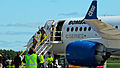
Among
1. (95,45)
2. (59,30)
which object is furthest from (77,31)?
(95,45)

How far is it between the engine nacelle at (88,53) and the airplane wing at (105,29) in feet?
2.78

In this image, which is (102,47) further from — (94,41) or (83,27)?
(83,27)

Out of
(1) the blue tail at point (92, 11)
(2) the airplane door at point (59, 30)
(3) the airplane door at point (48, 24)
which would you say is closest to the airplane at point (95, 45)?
(1) the blue tail at point (92, 11)

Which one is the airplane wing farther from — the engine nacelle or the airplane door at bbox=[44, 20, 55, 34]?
the airplane door at bbox=[44, 20, 55, 34]

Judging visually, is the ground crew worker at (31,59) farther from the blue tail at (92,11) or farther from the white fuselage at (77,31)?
Result: the white fuselage at (77,31)

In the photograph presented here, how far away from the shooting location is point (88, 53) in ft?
91.6

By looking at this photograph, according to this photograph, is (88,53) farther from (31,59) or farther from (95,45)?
(31,59)

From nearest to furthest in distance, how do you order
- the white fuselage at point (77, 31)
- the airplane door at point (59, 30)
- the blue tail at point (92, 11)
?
the blue tail at point (92, 11), the white fuselage at point (77, 31), the airplane door at point (59, 30)

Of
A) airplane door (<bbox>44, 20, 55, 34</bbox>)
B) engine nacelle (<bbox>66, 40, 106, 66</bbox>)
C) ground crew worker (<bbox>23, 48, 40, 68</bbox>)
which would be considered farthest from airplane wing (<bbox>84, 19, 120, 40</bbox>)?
airplane door (<bbox>44, 20, 55, 34</bbox>)

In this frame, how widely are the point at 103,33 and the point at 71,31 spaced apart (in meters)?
7.51

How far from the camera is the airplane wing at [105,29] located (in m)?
26.6

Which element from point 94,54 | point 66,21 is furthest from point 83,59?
point 66,21

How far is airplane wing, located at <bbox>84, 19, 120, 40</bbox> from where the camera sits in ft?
87.3

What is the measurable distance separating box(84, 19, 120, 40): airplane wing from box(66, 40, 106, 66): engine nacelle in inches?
33.4
